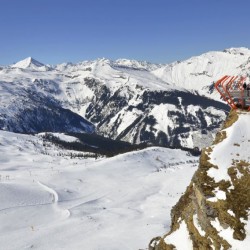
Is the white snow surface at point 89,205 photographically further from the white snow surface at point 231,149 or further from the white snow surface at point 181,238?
the white snow surface at point 231,149

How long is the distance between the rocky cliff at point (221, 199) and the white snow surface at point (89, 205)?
2924cm

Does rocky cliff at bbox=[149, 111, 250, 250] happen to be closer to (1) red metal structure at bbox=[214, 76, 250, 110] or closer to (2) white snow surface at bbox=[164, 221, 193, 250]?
(2) white snow surface at bbox=[164, 221, 193, 250]

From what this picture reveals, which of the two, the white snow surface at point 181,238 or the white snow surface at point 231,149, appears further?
the white snow surface at point 181,238

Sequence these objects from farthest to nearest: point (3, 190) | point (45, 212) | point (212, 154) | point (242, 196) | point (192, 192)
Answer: point (3, 190) → point (45, 212) → point (192, 192) → point (212, 154) → point (242, 196)

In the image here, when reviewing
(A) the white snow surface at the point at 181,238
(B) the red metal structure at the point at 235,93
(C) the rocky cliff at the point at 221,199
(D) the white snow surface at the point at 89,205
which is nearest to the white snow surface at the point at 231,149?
(C) the rocky cliff at the point at 221,199

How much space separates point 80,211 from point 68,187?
33.3m

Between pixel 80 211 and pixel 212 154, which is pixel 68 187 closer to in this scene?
pixel 80 211

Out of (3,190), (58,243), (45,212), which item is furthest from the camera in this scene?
(3,190)

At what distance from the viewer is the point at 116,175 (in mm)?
165375

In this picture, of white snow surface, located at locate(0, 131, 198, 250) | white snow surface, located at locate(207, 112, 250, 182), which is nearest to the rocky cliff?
white snow surface, located at locate(207, 112, 250, 182)

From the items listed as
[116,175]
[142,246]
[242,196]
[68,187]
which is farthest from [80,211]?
[242,196]

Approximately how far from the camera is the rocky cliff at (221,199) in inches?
1093

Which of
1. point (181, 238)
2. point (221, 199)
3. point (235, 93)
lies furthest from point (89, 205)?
point (221, 199)

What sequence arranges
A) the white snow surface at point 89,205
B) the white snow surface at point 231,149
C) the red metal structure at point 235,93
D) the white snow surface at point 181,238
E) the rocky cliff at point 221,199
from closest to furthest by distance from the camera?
the rocky cliff at point 221,199, the white snow surface at point 231,149, the white snow surface at point 181,238, the red metal structure at point 235,93, the white snow surface at point 89,205
